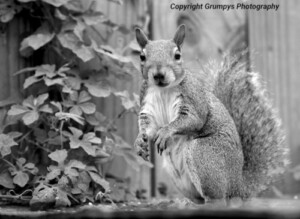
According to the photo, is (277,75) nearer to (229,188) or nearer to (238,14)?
(238,14)

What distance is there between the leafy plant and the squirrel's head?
62 centimetres

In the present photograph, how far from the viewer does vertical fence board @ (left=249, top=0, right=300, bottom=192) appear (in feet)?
13.4

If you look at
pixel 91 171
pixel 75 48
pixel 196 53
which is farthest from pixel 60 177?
pixel 196 53

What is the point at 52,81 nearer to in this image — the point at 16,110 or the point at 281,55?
the point at 16,110

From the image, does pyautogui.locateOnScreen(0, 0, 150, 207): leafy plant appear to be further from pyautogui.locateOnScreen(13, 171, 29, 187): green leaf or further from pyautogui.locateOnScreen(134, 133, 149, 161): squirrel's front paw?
pyautogui.locateOnScreen(134, 133, 149, 161): squirrel's front paw

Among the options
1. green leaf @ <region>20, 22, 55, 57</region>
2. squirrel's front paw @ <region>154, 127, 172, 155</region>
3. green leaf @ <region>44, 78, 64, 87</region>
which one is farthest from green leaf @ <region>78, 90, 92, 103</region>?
squirrel's front paw @ <region>154, 127, 172, 155</region>

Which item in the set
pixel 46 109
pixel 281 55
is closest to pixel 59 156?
pixel 46 109

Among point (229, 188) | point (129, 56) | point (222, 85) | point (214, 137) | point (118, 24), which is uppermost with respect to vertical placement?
point (118, 24)

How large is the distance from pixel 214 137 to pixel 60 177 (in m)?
0.98

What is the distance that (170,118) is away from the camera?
9.40 feet

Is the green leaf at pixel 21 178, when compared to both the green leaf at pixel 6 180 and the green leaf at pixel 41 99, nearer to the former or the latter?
the green leaf at pixel 6 180

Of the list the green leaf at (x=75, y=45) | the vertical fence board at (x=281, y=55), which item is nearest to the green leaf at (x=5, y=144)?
the green leaf at (x=75, y=45)

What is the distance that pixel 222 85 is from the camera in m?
3.17

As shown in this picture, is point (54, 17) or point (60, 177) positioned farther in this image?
point (54, 17)
